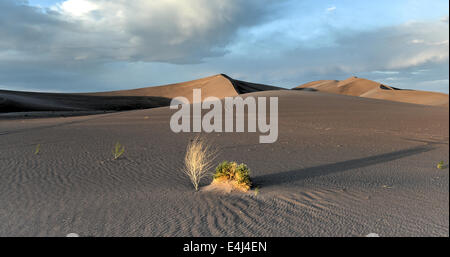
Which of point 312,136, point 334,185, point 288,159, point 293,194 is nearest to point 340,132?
point 312,136

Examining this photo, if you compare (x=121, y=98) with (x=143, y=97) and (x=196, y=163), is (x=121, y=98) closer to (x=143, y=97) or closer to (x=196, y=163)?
(x=143, y=97)

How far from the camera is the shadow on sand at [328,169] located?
22.0 feet

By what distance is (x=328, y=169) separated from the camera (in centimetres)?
779

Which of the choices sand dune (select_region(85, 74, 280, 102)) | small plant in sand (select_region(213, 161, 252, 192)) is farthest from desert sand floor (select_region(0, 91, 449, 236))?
sand dune (select_region(85, 74, 280, 102))

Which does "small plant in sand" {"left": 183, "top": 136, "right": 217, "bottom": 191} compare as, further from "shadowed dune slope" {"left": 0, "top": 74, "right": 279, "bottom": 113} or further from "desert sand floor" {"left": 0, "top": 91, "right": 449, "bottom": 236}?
"shadowed dune slope" {"left": 0, "top": 74, "right": 279, "bottom": 113}

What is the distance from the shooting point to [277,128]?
15.8 meters

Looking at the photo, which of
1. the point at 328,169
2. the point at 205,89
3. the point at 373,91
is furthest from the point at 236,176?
the point at 373,91

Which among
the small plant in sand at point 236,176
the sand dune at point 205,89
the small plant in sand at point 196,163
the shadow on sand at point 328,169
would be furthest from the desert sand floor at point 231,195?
the sand dune at point 205,89

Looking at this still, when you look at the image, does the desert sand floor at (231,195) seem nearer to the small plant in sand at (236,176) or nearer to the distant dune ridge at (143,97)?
the small plant in sand at (236,176)

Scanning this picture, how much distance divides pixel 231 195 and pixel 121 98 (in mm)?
61134

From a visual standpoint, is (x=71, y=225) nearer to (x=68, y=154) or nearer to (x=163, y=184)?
(x=163, y=184)

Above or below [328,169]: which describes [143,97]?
above

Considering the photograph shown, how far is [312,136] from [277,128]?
2793mm

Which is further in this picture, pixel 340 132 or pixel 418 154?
pixel 340 132
